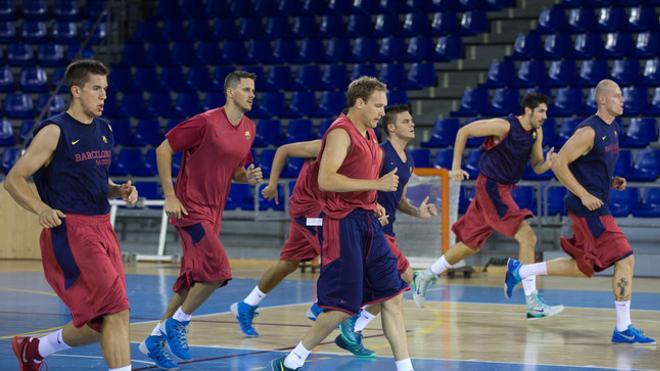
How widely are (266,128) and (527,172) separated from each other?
4.97 metres

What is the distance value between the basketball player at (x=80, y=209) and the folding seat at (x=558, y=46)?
46.0 feet

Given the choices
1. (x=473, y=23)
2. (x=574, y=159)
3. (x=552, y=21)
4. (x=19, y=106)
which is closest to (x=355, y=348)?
(x=574, y=159)

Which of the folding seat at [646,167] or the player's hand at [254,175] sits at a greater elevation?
the player's hand at [254,175]

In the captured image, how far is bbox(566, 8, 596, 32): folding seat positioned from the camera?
1998cm

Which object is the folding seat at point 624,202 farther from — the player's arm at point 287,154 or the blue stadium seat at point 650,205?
the player's arm at point 287,154

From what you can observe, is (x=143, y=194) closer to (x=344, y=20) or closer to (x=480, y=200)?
(x=344, y=20)

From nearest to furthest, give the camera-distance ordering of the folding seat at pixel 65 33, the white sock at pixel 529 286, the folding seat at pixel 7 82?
the white sock at pixel 529 286 → the folding seat at pixel 7 82 → the folding seat at pixel 65 33

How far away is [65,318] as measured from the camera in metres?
11.1

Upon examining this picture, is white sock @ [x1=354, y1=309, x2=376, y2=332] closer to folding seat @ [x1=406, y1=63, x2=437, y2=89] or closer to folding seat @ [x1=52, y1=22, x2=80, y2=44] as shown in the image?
folding seat @ [x1=406, y1=63, x2=437, y2=89]

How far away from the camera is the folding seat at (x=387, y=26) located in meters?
21.9

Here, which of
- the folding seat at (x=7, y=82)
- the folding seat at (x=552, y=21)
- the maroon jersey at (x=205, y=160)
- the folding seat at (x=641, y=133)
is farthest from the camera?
the folding seat at (x=7, y=82)

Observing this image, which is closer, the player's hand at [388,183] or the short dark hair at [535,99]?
Result: the player's hand at [388,183]

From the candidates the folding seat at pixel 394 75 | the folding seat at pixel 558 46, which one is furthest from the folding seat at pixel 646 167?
the folding seat at pixel 394 75

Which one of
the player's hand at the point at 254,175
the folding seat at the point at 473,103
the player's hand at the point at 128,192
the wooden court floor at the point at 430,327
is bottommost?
the wooden court floor at the point at 430,327
